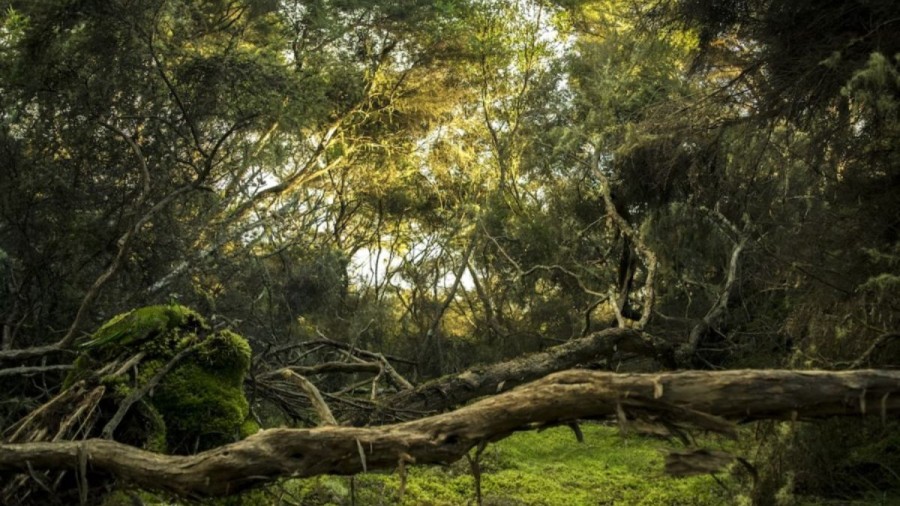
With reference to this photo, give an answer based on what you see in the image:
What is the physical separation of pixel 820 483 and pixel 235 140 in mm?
8719

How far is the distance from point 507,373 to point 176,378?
2834 millimetres

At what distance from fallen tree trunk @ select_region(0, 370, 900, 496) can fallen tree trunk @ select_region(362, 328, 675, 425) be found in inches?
78.4

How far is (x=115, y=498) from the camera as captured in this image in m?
3.88

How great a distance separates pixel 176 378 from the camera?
4.61 m

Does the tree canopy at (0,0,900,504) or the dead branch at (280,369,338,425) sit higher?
the tree canopy at (0,0,900,504)

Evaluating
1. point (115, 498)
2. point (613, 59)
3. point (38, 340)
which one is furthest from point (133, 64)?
point (613, 59)

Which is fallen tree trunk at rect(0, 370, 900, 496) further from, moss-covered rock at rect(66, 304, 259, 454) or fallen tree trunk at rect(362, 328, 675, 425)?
fallen tree trunk at rect(362, 328, 675, 425)

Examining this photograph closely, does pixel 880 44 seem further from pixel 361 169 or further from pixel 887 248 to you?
pixel 361 169

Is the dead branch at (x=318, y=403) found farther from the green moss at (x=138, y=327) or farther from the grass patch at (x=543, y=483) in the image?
the green moss at (x=138, y=327)

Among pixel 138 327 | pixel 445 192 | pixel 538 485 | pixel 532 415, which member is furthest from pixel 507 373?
pixel 445 192

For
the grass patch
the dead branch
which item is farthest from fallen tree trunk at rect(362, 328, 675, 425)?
the dead branch

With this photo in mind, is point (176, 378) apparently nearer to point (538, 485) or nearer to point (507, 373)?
point (507, 373)

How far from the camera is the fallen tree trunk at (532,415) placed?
2.83m

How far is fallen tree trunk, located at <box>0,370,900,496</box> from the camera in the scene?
2.83m
